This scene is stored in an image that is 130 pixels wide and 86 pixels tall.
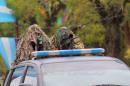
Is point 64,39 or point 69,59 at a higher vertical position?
point 64,39

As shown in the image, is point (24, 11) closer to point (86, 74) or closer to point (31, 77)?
point (31, 77)

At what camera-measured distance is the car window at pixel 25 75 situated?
22.3 ft

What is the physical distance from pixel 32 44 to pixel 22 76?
10.1ft

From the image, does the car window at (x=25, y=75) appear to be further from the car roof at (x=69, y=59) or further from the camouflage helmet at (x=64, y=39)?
the camouflage helmet at (x=64, y=39)

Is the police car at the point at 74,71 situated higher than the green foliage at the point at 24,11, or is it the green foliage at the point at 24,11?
the green foliage at the point at 24,11

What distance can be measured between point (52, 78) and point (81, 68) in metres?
0.42

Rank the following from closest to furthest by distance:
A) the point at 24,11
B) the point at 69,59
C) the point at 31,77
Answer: the point at 31,77 → the point at 69,59 → the point at 24,11

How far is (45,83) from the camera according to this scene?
6523 mm

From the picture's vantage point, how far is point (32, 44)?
1021 centimetres

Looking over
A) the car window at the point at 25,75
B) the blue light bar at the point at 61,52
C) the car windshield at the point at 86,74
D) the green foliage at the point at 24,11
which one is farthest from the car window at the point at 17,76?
the green foliage at the point at 24,11

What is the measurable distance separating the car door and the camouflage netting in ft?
6.51

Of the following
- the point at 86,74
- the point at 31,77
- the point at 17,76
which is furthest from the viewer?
the point at 17,76

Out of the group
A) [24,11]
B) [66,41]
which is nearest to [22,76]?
[66,41]

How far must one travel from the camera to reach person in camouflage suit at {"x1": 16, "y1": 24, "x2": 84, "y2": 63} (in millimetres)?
9602
